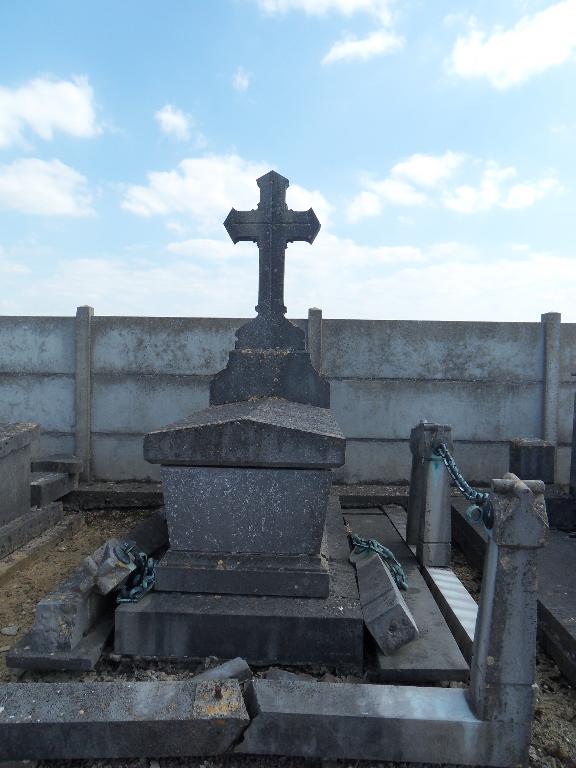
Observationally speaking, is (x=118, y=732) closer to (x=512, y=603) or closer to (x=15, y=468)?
(x=512, y=603)

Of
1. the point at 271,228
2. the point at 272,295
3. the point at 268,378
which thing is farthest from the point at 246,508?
the point at 271,228

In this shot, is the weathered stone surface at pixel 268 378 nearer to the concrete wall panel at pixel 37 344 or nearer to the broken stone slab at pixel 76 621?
the broken stone slab at pixel 76 621

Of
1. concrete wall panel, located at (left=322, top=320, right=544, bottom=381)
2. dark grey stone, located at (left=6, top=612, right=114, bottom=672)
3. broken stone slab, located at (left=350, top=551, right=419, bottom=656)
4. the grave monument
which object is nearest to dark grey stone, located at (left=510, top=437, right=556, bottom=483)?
concrete wall panel, located at (left=322, top=320, right=544, bottom=381)

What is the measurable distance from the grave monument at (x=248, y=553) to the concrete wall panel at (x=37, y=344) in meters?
3.78

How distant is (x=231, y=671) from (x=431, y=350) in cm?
441

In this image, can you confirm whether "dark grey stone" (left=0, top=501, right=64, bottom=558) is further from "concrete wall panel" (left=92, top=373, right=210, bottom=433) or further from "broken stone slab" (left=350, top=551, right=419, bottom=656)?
"broken stone slab" (left=350, top=551, right=419, bottom=656)

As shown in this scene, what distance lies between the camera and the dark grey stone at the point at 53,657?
238 cm

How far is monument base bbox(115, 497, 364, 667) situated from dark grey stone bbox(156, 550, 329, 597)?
0.36 feet

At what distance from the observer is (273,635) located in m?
2.54

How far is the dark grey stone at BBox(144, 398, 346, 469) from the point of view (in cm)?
264

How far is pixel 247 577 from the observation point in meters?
2.74

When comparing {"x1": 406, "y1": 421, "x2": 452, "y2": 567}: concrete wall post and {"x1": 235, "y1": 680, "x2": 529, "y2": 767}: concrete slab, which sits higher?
{"x1": 406, "y1": 421, "x2": 452, "y2": 567}: concrete wall post

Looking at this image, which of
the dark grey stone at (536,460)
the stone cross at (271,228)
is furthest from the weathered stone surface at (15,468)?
the dark grey stone at (536,460)

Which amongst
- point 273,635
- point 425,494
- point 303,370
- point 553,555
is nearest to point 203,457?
point 273,635
